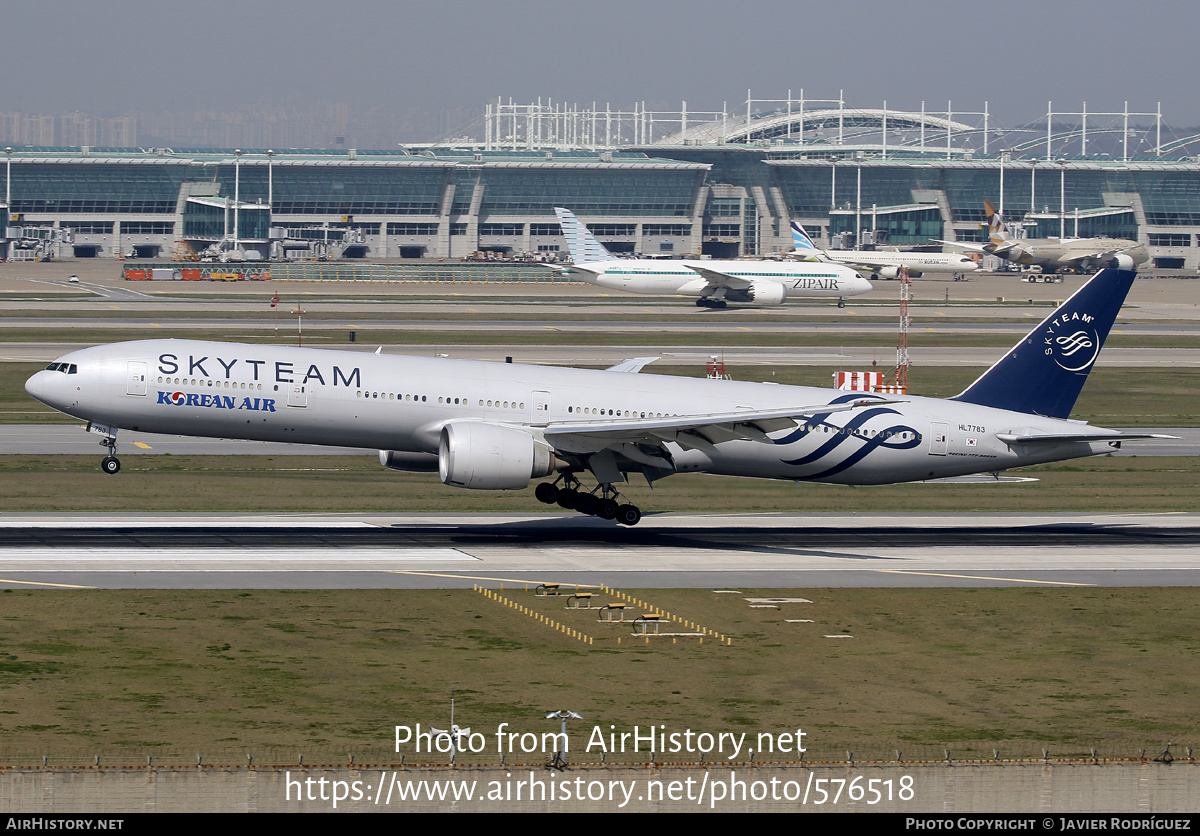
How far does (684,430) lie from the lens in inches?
1703

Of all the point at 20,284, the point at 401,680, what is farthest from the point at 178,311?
the point at 401,680

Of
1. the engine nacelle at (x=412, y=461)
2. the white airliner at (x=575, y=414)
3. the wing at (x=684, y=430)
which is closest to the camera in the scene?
the wing at (x=684, y=430)

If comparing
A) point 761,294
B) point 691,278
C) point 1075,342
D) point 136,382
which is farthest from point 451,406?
point 691,278

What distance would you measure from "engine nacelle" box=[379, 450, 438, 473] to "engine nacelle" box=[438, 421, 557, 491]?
7.75 feet

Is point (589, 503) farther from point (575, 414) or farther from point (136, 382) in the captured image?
point (136, 382)

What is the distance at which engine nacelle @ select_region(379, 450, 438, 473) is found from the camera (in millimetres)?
45031

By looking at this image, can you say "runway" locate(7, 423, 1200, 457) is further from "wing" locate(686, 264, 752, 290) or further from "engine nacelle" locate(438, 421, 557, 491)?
"wing" locate(686, 264, 752, 290)

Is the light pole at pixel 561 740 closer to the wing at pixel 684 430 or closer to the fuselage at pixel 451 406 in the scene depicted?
the wing at pixel 684 430

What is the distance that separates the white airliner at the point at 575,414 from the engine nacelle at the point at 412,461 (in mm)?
59

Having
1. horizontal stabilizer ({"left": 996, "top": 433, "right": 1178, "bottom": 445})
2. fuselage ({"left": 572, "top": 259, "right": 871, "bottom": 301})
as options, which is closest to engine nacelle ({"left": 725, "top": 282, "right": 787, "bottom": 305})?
fuselage ({"left": 572, "top": 259, "right": 871, "bottom": 301})

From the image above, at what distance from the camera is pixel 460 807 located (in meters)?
22.1

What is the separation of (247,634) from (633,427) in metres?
14.7

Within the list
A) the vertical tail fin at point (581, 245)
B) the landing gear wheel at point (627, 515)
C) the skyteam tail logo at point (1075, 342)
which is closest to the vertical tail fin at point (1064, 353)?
the skyteam tail logo at point (1075, 342)

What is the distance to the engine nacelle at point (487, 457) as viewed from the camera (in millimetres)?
41531
